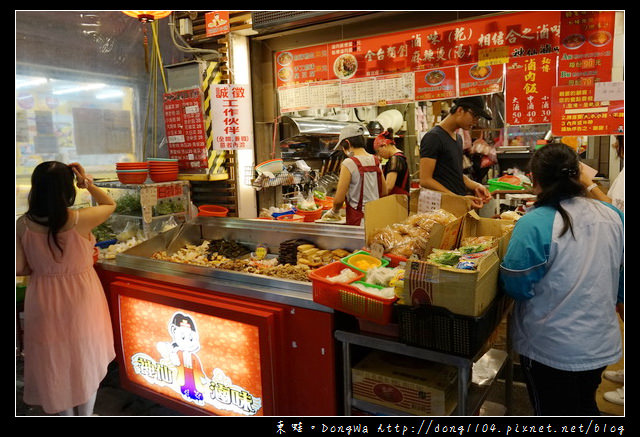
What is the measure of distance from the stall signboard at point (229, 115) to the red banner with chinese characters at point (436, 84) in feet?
5.85

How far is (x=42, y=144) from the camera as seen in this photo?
472cm

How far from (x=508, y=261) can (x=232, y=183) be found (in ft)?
12.5

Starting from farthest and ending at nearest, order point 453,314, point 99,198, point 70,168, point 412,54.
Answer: point 412,54 < point 99,198 < point 70,168 < point 453,314

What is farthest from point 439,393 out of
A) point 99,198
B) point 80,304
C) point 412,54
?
point 412,54

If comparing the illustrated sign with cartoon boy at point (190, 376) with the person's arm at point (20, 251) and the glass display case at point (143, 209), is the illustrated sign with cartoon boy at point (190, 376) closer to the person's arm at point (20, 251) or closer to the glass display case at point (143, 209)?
the person's arm at point (20, 251)

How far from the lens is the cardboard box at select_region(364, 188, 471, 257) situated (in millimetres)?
2621

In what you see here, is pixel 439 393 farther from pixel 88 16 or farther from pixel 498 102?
pixel 88 16

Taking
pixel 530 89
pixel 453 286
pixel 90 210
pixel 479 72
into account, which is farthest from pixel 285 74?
pixel 453 286

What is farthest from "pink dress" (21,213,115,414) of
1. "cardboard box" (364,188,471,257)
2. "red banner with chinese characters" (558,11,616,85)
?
"red banner with chinese characters" (558,11,616,85)

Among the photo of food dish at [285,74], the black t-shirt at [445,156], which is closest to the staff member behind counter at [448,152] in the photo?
the black t-shirt at [445,156]

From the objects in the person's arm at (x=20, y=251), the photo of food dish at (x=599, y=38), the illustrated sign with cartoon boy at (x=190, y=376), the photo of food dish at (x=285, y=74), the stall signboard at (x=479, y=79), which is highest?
the photo of food dish at (x=285, y=74)

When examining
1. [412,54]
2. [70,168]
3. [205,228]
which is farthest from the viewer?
[412,54]

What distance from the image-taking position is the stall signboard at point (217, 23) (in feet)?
16.4

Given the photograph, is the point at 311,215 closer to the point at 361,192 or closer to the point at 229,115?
the point at 361,192
